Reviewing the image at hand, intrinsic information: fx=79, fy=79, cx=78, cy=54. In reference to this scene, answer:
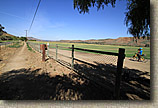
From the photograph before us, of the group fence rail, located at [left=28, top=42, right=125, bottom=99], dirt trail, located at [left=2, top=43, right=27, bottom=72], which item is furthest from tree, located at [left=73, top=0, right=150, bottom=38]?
dirt trail, located at [left=2, top=43, right=27, bottom=72]

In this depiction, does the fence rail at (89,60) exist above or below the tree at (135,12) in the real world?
Result: below

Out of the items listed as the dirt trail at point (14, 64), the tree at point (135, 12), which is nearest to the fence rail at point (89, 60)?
the tree at point (135, 12)

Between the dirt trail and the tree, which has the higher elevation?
the tree

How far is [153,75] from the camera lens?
876mm

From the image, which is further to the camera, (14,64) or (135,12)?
(14,64)

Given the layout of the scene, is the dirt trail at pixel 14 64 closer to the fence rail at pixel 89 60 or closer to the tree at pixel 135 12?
the fence rail at pixel 89 60

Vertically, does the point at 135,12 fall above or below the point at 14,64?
above

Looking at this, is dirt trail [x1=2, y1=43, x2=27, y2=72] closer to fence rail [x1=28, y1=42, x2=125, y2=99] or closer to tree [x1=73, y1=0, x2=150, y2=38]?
fence rail [x1=28, y1=42, x2=125, y2=99]

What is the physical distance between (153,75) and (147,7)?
167cm

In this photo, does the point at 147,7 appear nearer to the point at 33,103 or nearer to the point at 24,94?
the point at 33,103

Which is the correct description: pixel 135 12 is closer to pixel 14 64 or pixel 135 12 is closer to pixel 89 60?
pixel 89 60

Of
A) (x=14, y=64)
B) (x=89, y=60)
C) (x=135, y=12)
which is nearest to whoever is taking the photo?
(x=135, y=12)

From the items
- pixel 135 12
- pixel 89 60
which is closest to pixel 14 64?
pixel 89 60

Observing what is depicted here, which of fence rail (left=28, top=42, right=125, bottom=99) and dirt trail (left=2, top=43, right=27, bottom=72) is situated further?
dirt trail (left=2, top=43, right=27, bottom=72)
